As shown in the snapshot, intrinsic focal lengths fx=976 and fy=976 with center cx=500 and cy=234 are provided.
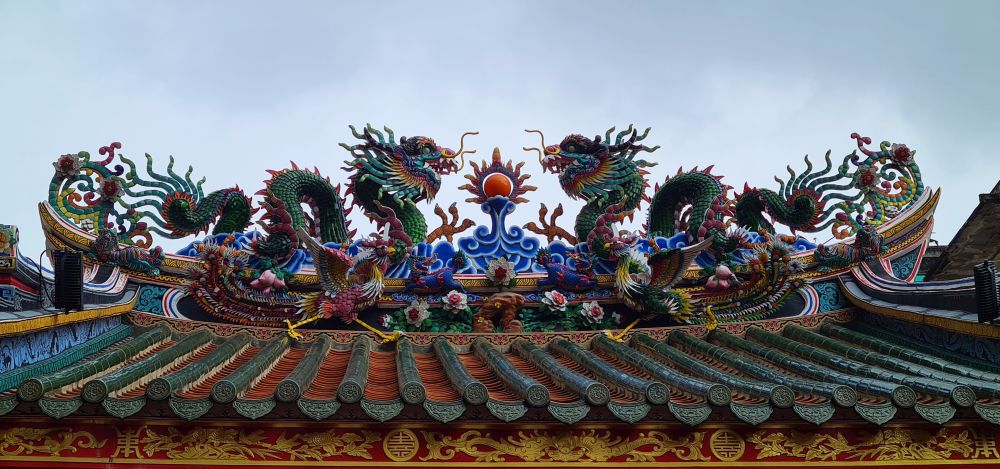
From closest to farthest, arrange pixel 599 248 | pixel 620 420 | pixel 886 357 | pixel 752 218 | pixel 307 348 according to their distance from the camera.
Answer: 1. pixel 620 420
2. pixel 886 357
3. pixel 307 348
4. pixel 599 248
5. pixel 752 218

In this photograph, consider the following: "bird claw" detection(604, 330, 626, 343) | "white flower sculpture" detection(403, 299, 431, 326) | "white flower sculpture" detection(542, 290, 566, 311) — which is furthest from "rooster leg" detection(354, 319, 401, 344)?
"bird claw" detection(604, 330, 626, 343)

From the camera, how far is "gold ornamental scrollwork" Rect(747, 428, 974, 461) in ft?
17.2

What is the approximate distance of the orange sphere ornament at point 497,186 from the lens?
8.88 meters

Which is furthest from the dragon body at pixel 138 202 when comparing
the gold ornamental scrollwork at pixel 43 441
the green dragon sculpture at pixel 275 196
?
the gold ornamental scrollwork at pixel 43 441

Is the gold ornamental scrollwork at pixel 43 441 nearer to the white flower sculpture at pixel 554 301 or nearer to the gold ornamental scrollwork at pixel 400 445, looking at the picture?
the gold ornamental scrollwork at pixel 400 445

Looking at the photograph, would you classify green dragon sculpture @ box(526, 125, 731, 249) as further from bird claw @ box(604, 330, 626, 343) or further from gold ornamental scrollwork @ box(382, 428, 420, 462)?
gold ornamental scrollwork @ box(382, 428, 420, 462)

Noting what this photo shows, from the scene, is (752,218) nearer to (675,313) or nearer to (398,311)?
(675,313)

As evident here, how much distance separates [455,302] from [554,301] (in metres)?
0.84

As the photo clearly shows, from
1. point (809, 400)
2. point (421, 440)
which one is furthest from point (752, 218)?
point (421, 440)

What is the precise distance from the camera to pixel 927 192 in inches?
348

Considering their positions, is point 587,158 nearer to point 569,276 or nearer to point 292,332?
point 569,276

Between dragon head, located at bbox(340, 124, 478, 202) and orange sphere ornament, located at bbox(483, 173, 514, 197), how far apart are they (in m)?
0.47

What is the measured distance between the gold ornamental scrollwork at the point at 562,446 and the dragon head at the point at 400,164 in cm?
395

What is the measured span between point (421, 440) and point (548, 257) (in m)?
3.55
